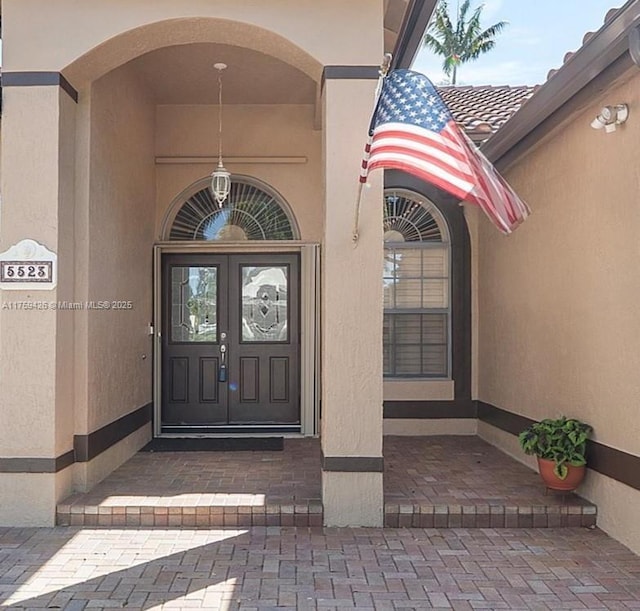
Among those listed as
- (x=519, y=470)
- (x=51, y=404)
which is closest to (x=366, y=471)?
(x=519, y=470)

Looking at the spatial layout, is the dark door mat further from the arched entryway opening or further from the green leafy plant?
the green leafy plant

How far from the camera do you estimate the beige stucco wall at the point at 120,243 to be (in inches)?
217

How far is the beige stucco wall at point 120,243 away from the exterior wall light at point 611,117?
3995mm

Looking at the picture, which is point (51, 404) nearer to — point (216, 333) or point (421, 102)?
point (216, 333)

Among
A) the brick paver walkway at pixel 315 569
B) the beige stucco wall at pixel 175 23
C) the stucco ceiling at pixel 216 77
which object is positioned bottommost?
the brick paver walkway at pixel 315 569

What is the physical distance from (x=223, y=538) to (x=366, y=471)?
1151mm

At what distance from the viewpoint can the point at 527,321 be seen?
6395mm

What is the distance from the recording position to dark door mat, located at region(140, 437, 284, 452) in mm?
6863

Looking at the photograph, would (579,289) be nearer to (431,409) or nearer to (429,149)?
(429,149)

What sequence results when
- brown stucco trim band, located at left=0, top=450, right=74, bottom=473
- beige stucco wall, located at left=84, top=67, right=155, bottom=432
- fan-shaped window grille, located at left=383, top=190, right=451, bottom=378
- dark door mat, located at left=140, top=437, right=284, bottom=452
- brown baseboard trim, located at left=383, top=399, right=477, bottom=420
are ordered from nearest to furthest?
1. brown stucco trim band, located at left=0, top=450, right=74, bottom=473
2. beige stucco wall, located at left=84, top=67, right=155, bottom=432
3. dark door mat, located at left=140, top=437, right=284, bottom=452
4. brown baseboard trim, located at left=383, top=399, right=477, bottom=420
5. fan-shaped window grille, located at left=383, top=190, right=451, bottom=378

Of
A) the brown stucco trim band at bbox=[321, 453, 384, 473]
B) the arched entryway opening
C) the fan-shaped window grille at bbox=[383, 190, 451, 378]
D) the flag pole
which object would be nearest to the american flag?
the flag pole

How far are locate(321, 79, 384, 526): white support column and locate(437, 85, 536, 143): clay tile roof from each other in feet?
7.96

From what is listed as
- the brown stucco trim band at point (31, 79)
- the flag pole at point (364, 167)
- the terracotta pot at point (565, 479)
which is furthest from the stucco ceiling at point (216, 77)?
the terracotta pot at point (565, 479)

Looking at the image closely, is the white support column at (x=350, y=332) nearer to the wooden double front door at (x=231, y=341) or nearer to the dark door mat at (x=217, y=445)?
the dark door mat at (x=217, y=445)
